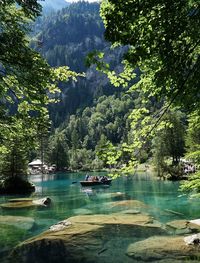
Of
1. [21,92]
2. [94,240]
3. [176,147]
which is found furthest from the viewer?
[176,147]

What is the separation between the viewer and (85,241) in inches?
783

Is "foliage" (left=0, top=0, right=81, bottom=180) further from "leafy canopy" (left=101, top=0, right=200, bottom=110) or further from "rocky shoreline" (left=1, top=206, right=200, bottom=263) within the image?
"rocky shoreline" (left=1, top=206, right=200, bottom=263)

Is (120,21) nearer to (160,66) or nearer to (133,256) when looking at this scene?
(160,66)

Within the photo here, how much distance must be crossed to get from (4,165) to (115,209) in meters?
28.9

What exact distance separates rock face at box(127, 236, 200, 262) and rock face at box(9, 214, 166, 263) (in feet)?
2.02

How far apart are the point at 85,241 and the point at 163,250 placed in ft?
15.4

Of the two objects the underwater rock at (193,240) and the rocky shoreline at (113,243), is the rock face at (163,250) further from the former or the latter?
the underwater rock at (193,240)

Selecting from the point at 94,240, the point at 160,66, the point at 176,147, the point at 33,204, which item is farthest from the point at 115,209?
the point at 176,147

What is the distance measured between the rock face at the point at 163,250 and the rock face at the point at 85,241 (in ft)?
2.02

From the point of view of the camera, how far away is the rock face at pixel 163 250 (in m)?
16.3

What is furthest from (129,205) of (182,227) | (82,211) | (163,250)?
(163,250)

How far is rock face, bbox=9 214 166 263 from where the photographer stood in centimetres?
1719

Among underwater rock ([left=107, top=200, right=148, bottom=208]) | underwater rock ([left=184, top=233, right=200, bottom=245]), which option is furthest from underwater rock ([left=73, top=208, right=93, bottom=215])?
underwater rock ([left=184, top=233, right=200, bottom=245])

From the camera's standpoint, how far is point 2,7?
1250 centimetres
